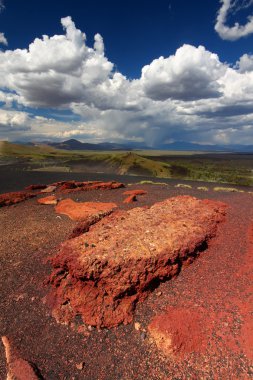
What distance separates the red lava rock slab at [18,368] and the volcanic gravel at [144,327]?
6.0 inches

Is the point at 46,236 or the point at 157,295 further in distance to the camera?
the point at 46,236

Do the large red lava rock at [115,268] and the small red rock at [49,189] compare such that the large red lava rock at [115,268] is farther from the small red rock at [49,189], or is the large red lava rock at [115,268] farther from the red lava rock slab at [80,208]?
the small red rock at [49,189]

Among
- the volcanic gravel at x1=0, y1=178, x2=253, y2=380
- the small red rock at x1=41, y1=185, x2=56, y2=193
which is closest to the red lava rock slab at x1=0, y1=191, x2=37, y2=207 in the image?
the small red rock at x1=41, y1=185, x2=56, y2=193

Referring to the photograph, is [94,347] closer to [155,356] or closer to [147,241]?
[155,356]

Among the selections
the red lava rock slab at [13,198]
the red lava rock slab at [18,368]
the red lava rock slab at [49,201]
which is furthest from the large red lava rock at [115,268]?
→ the red lava rock slab at [13,198]

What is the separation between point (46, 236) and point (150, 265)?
691 centimetres

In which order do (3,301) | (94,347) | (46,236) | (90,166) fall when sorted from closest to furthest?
(94,347) < (3,301) < (46,236) < (90,166)

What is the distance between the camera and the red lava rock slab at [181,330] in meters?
7.03

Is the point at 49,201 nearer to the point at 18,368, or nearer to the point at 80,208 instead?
the point at 80,208

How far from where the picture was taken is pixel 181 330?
7293 millimetres

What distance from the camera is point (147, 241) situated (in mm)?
9633

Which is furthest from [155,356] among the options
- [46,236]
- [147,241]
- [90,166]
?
[90,166]

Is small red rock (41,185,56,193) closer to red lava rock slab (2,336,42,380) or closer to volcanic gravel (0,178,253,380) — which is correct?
volcanic gravel (0,178,253,380)

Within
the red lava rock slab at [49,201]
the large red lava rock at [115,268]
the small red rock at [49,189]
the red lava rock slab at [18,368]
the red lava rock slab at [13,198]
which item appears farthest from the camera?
the small red rock at [49,189]
